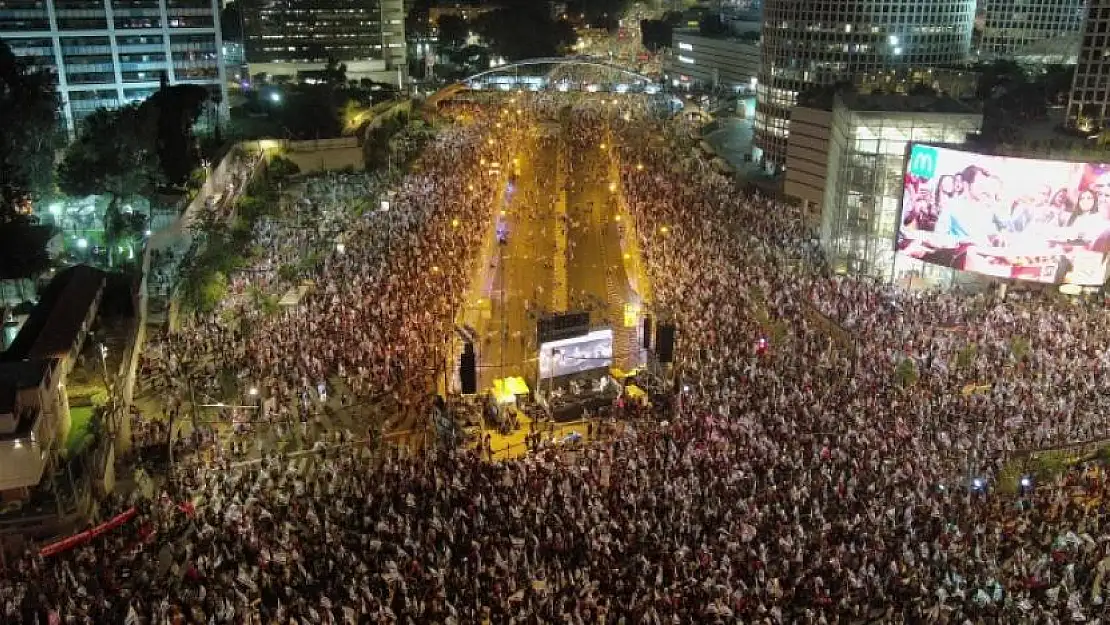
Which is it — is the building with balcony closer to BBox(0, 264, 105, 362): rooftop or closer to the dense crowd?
BBox(0, 264, 105, 362): rooftop

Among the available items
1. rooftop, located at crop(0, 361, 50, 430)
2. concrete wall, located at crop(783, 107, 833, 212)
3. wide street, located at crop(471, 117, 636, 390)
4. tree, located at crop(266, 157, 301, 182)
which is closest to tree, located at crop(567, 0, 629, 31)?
wide street, located at crop(471, 117, 636, 390)

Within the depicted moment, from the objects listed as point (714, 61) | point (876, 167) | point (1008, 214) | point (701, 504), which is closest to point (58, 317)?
point (701, 504)

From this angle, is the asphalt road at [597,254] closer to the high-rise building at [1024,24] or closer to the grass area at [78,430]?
the grass area at [78,430]

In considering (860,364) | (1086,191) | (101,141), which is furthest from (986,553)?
(101,141)

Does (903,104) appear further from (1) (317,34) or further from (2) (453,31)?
(2) (453,31)

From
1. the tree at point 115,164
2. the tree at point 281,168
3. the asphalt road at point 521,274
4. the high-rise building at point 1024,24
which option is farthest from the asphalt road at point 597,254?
the high-rise building at point 1024,24

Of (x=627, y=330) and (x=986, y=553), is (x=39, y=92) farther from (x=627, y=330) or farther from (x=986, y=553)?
(x=986, y=553)
